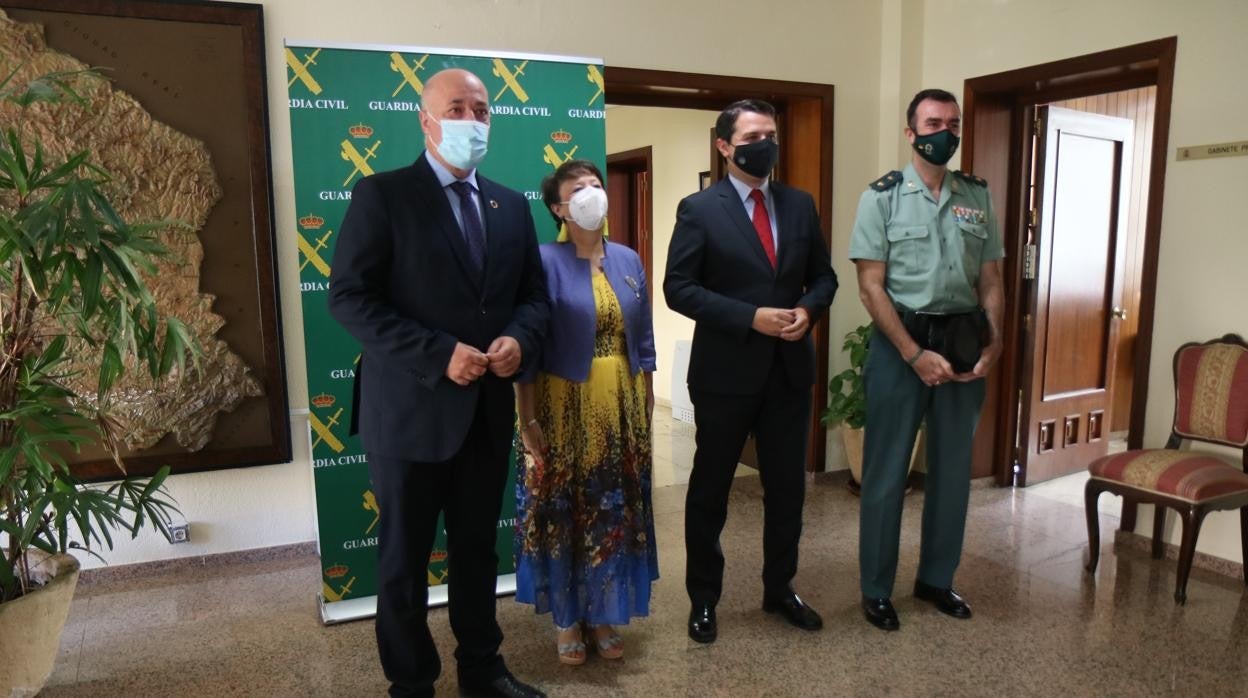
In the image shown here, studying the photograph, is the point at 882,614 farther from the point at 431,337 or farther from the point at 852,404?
the point at 431,337

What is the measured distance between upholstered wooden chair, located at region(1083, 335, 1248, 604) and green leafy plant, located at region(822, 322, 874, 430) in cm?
113

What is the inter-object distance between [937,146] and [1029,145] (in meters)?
1.90

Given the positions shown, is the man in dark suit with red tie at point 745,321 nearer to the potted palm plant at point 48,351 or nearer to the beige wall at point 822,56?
the beige wall at point 822,56

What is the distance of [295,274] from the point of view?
10.5ft

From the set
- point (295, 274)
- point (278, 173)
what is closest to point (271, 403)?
point (295, 274)

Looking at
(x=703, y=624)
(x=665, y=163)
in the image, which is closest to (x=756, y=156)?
(x=703, y=624)

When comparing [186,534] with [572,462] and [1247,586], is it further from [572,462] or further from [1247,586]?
[1247,586]

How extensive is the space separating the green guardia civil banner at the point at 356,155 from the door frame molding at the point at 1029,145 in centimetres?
202

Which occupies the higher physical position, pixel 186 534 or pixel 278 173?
pixel 278 173

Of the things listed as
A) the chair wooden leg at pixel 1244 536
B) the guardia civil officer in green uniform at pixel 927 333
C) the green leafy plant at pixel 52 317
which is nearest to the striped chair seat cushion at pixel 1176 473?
the chair wooden leg at pixel 1244 536

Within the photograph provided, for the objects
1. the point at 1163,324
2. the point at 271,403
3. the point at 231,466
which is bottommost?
the point at 231,466

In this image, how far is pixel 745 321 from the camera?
7.47 feet

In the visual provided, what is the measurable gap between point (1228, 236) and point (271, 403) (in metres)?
3.67

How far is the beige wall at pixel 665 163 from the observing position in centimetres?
559
